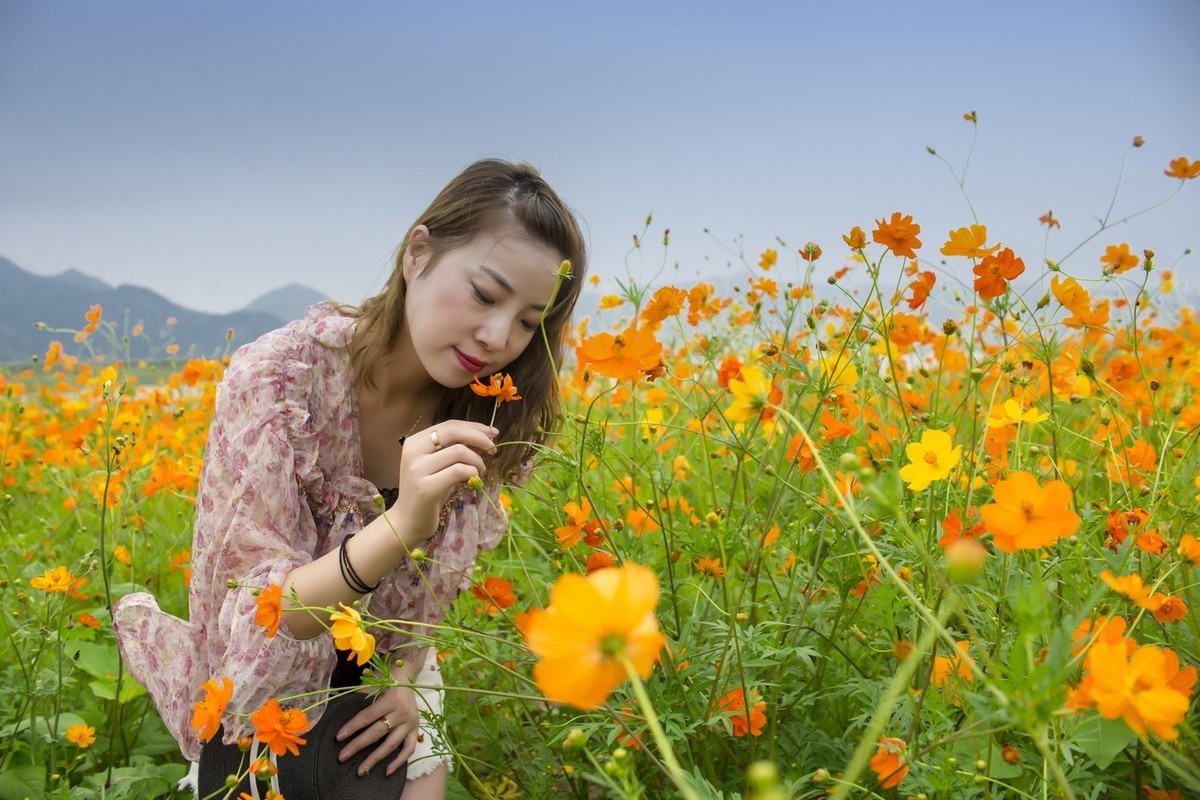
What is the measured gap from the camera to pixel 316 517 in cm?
144

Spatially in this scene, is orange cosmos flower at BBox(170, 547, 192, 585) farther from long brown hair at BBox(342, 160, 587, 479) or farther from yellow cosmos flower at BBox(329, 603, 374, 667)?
yellow cosmos flower at BBox(329, 603, 374, 667)

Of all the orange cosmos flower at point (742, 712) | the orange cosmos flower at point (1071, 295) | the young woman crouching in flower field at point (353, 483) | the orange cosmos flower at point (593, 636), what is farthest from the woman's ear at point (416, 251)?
the orange cosmos flower at point (593, 636)

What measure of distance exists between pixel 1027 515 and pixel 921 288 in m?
0.54

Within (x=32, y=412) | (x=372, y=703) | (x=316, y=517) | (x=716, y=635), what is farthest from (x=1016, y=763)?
(x=32, y=412)

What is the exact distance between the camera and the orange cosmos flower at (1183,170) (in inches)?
55.7

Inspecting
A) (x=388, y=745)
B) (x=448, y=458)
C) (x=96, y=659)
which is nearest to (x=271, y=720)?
(x=448, y=458)

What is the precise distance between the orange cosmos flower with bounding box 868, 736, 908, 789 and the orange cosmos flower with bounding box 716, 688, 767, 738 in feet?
0.45

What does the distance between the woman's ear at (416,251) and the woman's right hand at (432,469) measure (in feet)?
1.55

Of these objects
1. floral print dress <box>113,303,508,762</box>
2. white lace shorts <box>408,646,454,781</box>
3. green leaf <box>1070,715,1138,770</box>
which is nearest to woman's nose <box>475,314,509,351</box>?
floral print dress <box>113,303,508,762</box>

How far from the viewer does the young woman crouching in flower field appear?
3.97 feet

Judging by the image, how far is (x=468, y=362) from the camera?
1.30m

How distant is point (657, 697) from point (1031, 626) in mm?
504

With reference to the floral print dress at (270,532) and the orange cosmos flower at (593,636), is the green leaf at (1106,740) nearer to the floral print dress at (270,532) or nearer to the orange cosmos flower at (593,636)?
the orange cosmos flower at (593,636)

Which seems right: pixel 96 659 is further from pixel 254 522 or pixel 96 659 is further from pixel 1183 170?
pixel 1183 170
